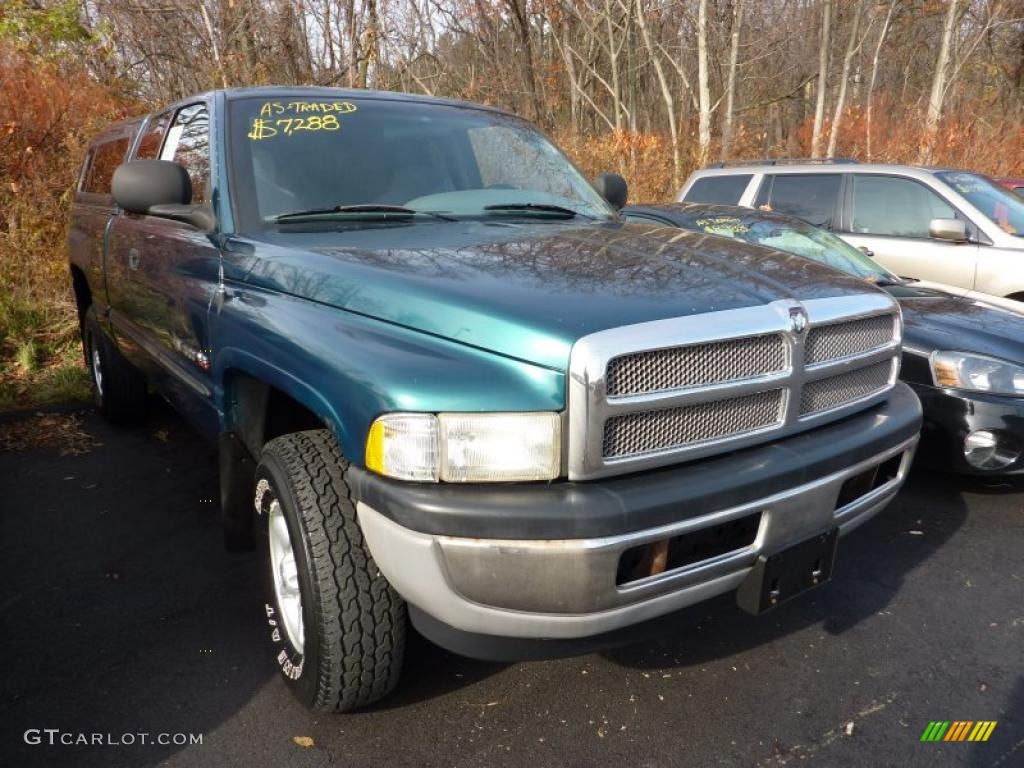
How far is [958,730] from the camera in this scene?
2311 mm

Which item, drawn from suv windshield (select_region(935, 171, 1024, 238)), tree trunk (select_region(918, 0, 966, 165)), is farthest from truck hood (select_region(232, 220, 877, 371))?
tree trunk (select_region(918, 0, 966, 165))

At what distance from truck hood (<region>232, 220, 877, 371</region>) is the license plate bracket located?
2.27 ft

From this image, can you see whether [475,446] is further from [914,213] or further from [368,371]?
[914,213]

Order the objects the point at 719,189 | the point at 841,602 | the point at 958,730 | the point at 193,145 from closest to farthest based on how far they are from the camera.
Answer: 1. the point at 958,730
2. the point at 841,602
3. the point at 193,145
4. the point at 719,189

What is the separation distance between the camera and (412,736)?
2.28 m

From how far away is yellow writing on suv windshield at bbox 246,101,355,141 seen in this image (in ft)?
9.89

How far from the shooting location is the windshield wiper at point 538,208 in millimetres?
3105

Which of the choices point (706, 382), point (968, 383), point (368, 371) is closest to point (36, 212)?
point (368, 371)

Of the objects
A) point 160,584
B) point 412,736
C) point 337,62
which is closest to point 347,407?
point 412,736

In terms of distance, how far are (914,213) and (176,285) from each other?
5.88 meters

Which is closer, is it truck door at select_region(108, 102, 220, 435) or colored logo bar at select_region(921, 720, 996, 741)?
colored logo bar at select_region(921, 720, 996, 741)

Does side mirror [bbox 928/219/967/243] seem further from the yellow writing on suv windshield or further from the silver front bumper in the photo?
the silver front bumper

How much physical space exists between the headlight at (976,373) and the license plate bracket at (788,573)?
197cm

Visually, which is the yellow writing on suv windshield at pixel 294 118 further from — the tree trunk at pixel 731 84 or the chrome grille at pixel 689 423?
the tree trunk at pixel 731 84
